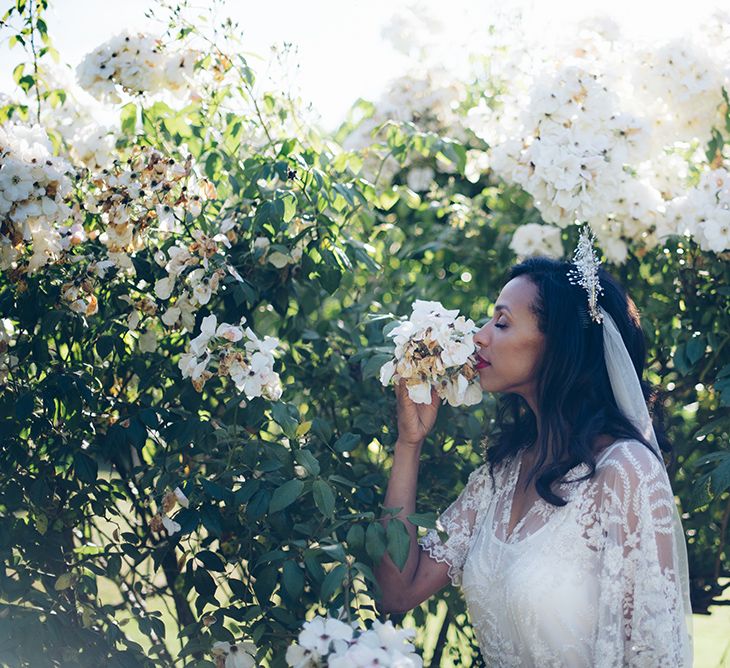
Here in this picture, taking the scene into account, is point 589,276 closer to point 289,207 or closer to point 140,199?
point 289,207

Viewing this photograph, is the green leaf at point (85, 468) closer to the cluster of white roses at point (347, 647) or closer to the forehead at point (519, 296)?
the cluster of white roses at point (347, 647)

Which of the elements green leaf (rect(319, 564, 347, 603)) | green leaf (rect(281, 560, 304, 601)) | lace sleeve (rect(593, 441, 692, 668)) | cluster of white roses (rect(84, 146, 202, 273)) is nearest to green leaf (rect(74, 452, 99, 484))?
cluster of white roses (rect(84, 146, 202, 273))

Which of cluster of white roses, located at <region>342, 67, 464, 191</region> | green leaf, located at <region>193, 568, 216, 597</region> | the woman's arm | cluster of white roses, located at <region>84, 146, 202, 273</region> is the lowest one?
green leaf, located at <region>193, 568, 216, 597</region>

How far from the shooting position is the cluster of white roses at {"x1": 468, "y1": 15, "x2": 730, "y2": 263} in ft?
9.91

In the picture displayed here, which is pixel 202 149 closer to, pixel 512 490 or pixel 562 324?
pixel 562 324

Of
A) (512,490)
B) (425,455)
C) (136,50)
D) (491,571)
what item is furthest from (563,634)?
(136,50)

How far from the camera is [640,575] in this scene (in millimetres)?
2320

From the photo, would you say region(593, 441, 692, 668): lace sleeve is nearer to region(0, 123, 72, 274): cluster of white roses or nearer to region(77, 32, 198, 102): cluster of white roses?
region(0, 123, 72, 274): cluster of white roses

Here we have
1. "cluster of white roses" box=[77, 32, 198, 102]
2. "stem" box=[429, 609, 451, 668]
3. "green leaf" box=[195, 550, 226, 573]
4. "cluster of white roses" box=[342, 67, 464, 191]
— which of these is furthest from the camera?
"cluster of white roses" box=[342, 67, 464, 191]

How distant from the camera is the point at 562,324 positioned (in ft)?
8.50

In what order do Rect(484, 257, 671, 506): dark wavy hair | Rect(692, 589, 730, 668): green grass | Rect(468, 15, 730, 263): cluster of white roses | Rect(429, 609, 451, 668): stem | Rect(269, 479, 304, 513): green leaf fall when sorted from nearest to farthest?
Rect(269, 479, 304, 513): green leaf
Rect(484, 257, 671, 506): dark wavy hair
Rect(468, 15, 730, 263): cluster of white roses
Rect(429, 609, 451, 668): stem
Rect(692, 589, 730, 668): green grass

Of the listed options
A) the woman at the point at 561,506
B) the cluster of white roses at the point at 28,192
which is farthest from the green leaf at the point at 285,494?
the cluster of white roses at the point at 28,192

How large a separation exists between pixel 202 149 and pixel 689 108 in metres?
1.67

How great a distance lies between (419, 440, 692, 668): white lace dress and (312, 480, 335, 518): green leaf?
0.29 meters
